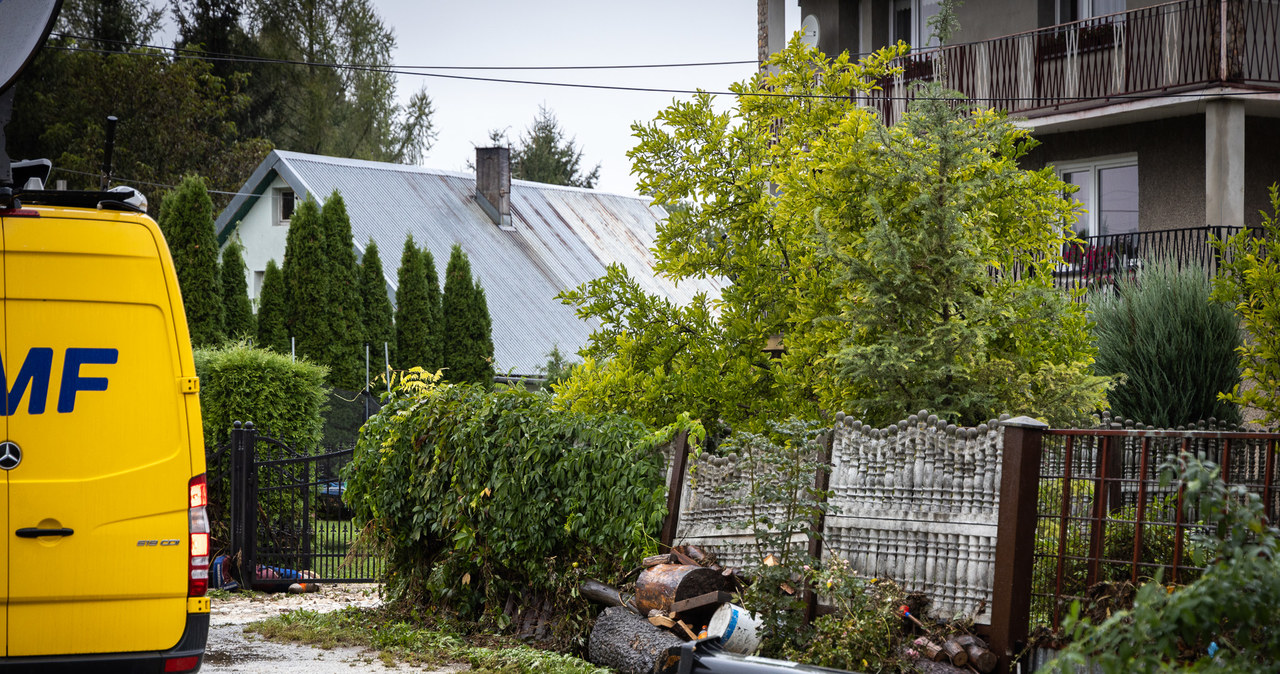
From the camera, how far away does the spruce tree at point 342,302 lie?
2386cm

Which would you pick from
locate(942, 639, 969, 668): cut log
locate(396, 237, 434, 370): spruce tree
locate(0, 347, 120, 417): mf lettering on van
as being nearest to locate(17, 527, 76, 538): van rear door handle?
locate(0, 347, 120, 417): mf lettering on van

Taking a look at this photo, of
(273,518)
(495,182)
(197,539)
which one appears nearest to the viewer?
(197,539)

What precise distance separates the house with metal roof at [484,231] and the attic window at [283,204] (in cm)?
3

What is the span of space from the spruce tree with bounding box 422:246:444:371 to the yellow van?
19.6 meters

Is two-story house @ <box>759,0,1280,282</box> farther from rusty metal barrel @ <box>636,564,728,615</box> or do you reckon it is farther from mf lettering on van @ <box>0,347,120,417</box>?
mf lettering on van @ <box>0,347,120,417</box>

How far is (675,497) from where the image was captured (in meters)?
8.20

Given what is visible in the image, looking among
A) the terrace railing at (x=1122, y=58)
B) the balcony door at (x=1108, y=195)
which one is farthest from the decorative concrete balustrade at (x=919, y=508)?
the balcony door at (x=1108, y=195)

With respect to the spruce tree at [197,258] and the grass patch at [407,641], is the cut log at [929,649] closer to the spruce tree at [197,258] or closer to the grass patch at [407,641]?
the grass patch at [407,641]

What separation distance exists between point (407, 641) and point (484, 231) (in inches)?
900

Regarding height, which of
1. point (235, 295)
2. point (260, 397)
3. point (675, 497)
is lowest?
point (675, 497)

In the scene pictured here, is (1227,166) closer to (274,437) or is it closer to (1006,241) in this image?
(1006,241)

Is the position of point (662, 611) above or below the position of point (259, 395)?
Result: below

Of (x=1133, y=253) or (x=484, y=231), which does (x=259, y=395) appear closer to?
(x=1133, y=253)

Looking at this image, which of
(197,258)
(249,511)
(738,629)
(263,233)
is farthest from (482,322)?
(738,629)
